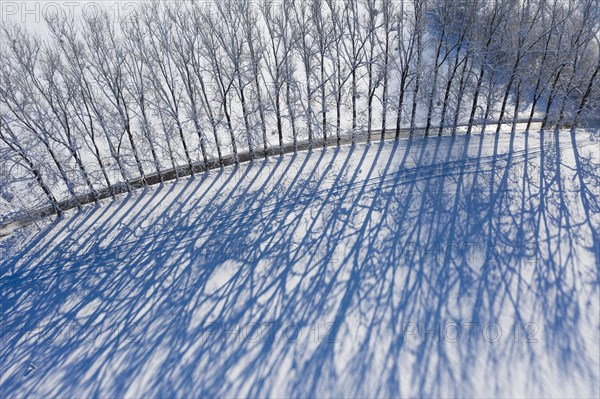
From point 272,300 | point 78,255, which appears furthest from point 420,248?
point 78,255

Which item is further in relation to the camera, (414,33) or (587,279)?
(414,33)

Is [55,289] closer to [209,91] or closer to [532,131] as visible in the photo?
[209,91]

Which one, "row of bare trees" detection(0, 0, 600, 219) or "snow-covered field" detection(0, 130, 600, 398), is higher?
"row of bare trees" detection(0, 0, 600, 219)

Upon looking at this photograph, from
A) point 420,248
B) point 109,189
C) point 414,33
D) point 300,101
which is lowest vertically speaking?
point 420,248

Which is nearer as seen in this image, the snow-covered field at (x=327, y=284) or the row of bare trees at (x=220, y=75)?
the snow-covered field at (x=327, y=284)

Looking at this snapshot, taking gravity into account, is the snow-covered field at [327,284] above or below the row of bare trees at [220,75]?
below
